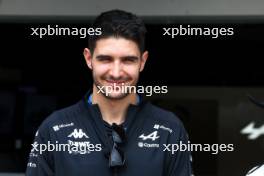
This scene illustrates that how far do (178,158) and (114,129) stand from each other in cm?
24

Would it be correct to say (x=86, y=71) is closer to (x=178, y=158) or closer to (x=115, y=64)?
(x=115, y=64)

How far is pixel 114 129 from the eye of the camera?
1.72 meters

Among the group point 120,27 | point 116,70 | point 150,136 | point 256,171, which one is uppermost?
point 120,27

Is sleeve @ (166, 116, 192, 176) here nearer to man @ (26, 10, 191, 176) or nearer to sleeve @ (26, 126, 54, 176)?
man @ (26, 10, 191, 176)

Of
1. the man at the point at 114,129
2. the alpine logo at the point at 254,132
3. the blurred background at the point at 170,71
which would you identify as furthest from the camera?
the alpine logo at the point at 254,132

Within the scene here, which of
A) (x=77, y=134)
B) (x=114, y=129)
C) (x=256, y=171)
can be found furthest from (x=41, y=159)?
(x=256, y=171)

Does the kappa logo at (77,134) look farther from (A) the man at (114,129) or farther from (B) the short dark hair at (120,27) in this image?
(B) the short dark hair at (120,27)

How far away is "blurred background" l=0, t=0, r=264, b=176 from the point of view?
116 inches

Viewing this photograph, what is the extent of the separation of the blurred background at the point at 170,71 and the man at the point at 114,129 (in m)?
1.21

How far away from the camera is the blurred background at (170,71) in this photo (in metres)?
2.95

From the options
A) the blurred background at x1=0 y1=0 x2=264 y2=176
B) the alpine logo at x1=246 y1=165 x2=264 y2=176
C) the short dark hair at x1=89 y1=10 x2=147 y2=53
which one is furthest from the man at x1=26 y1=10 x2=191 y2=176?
the alpine logo at x1=246 y1=165 x2=264 y2=176

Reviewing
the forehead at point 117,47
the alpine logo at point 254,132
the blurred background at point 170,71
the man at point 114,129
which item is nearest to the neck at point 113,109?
the man at point 114,129

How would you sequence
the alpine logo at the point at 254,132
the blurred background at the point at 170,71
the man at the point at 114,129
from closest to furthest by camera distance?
1. the man at the point at 114,129
2. the blurred background at the point at 170,71
3. the alpine logo at the point at 254,132

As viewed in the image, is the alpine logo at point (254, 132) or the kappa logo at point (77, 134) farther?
the alpine logo at point (254, 132)
